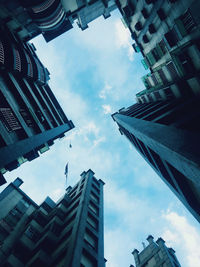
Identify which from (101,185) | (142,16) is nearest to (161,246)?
(101,185)

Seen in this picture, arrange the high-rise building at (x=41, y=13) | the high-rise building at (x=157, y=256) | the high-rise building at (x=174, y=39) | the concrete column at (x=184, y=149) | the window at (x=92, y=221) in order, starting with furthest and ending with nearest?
the high-rise building at (x=157, y=256) < the window at (x=92, y=221) < the high-rise building at (x=41, y=13) < the high-rise building at (x=174, y=39) < the concrete column at (x=184, y=149)

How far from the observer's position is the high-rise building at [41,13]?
23.0m

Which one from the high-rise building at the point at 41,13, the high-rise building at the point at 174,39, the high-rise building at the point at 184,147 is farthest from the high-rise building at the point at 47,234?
the high-rise building at the point at 41,13

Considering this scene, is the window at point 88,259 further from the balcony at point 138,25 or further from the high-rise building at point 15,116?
the balcony at point 138,25

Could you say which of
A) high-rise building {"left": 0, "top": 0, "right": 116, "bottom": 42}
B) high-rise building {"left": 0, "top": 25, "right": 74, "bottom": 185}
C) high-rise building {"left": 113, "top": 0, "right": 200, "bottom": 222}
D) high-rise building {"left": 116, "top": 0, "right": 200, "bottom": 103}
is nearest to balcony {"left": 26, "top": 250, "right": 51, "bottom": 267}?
high-rise building {"left": 0, "top": 25, "right": 74, "bottom": 185}

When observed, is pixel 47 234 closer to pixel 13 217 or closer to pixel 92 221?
pixel 92 221

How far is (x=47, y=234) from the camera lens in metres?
20.7

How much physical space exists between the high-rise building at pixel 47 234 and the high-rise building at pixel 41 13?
2177 cm

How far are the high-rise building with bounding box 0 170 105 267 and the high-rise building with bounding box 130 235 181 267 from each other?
12.8 m

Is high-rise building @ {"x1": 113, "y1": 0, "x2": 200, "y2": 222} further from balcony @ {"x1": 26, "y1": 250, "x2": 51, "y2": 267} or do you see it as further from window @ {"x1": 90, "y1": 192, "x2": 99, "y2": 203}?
window @ {"x1": 90, "y1": 192, "x2": 99, "y2": 203}

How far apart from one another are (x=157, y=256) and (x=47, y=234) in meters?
22.0

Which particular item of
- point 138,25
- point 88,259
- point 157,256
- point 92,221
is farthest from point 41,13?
point 157,256

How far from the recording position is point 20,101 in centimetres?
1928

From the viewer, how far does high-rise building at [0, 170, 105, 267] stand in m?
17.4
